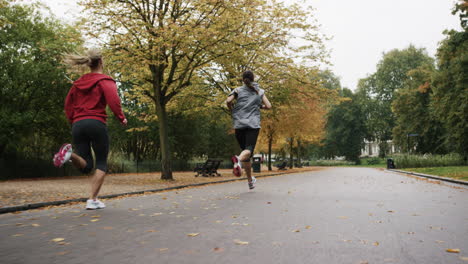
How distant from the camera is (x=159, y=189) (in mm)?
11273

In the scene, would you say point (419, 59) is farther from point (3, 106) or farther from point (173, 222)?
point (173, 222)

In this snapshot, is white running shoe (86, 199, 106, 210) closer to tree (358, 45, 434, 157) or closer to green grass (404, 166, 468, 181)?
green grass (404, 166, 468, 181)

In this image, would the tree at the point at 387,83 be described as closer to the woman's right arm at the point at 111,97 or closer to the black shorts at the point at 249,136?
the black shorts at the point at 249,136

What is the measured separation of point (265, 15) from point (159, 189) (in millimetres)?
11916

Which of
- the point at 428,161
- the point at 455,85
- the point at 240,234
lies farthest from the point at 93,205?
the point at 428,161

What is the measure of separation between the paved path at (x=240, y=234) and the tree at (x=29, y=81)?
13.9 metres

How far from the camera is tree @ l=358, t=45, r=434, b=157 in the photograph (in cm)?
6291

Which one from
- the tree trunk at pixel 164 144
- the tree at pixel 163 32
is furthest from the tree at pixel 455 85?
the tree trunk at pixel 164 144

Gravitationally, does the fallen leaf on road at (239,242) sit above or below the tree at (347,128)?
below

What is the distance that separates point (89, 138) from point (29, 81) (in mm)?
15803

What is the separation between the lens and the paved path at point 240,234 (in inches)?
141

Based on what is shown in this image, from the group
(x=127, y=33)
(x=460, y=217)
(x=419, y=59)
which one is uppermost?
(x=419, y=59)

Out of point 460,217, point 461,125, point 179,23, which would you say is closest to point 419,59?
point 461,125

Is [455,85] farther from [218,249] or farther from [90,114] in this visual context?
[218,249]
